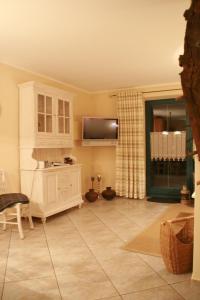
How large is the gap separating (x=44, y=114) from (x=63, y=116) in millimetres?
492

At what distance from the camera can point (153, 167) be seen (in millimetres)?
5816

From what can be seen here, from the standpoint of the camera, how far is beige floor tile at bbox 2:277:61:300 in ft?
6.70

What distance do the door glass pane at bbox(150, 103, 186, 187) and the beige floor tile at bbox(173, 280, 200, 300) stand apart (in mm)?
3508

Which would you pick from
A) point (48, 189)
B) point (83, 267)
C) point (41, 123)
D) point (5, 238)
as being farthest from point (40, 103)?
point (83, 267)

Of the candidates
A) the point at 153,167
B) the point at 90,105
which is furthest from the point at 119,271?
the point at 90,105

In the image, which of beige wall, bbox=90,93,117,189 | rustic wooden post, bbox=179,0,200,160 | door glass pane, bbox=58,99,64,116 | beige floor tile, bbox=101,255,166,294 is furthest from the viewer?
beige wall, bbox=90,93,117,189

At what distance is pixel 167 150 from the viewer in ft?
18.5

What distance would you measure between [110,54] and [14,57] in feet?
4.35

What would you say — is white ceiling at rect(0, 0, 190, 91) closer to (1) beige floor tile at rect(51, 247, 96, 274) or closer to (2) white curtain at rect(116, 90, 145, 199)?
(2) white curtain at rect(116, 90, 145, 199)

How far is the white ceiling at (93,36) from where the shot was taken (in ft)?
7.82

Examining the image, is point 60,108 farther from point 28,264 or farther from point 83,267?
point 83,267

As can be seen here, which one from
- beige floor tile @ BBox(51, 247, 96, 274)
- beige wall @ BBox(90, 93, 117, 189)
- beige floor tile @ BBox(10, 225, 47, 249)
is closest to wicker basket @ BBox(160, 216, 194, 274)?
beige floor tile @ BBox(51, 247, 96, 274)

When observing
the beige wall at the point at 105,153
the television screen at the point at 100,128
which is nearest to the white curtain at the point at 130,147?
the television screen at the point at 100,128

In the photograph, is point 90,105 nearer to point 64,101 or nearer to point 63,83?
point 63,83
